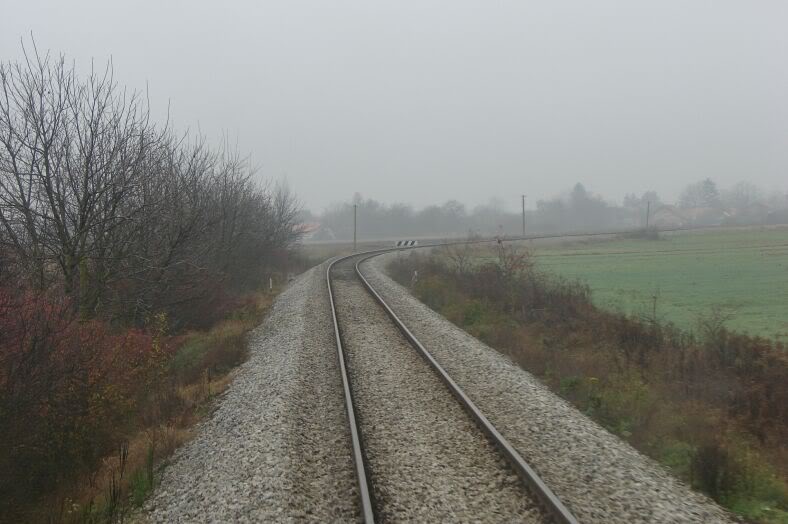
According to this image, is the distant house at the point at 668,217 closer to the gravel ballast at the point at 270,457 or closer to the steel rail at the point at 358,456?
the steel rail at the point at 358,456

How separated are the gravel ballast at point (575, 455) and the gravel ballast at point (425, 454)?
1.43ft

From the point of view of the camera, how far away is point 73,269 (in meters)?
12.4

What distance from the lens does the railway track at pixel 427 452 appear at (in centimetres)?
489

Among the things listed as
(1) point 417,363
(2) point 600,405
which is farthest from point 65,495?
(2) point 600,405

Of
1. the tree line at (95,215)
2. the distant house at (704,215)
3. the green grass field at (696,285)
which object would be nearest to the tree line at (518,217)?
the distant house at (704,215)

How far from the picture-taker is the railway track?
4891mm

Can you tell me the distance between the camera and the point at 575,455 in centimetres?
600

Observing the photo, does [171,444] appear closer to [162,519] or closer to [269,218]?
[162,519]

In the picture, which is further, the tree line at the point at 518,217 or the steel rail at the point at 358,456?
the tree line at the point at 518,217

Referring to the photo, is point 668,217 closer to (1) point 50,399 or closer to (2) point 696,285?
(2) point 696,285

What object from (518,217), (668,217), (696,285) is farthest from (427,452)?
(668,217)

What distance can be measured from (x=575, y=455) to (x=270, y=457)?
353 cm

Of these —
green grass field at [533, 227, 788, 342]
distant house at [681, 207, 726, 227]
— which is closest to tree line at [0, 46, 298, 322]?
green grass field at [533, 227, 788, 342]

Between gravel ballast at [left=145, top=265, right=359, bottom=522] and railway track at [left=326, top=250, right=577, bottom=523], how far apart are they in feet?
0.85
